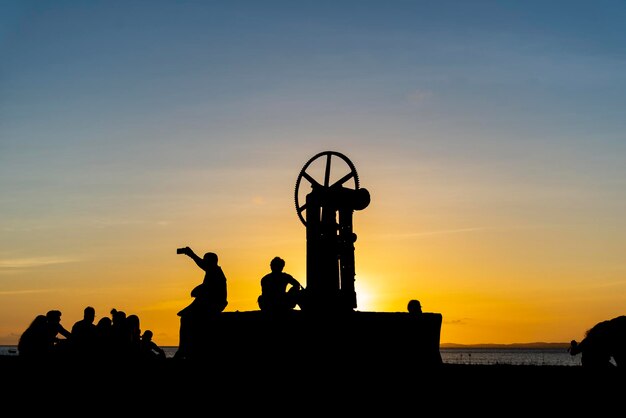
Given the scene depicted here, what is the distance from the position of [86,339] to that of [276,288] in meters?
3.59

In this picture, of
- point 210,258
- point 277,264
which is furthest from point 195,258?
point 277,264

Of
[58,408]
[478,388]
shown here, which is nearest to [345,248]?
[478,388]

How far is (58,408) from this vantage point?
12078 mm

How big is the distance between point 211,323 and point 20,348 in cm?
366

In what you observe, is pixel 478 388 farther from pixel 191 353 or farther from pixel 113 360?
pixel 113 360

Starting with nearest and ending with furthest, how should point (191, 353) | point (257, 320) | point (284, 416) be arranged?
point (284, 416) → point (257, 320) → point (191, 353)

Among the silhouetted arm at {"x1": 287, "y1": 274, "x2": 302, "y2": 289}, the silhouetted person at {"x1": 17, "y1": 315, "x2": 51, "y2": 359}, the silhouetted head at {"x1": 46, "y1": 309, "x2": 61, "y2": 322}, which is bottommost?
the silhouetted person at {"x1": 17, "y1": 315, "x2": 51, "y2": 359}

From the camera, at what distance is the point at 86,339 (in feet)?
49.5

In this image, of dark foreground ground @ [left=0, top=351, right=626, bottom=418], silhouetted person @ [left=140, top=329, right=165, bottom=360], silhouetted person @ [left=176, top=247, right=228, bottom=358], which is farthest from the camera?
silhouetted person @ [left=140, top=329, right=165, bottom=360]

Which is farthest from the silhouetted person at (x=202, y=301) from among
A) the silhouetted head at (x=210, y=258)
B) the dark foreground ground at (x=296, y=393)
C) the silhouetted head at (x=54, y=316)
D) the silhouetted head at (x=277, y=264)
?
the silhouetted head at (x=54, y=316)

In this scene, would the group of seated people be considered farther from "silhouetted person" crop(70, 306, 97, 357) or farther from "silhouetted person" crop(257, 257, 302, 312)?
"silhouetted person" crop(257, 257, 302, 312)

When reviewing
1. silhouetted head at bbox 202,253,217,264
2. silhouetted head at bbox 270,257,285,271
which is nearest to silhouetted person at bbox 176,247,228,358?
silhouetted head at bbox 202,253,217,264

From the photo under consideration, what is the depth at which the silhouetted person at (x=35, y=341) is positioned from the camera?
14.2m

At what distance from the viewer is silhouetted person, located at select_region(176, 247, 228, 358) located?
1391 centimetres
